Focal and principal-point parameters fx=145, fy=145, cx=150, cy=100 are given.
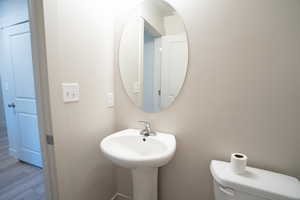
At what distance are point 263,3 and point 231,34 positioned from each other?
224mm

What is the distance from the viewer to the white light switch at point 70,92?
0.92 m

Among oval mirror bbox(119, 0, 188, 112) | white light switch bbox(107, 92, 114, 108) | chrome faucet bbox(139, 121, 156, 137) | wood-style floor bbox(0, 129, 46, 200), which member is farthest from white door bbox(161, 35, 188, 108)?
wood-style floor bbox(0, 129, 46, 200)

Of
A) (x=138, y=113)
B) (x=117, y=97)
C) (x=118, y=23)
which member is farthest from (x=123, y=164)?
(x=118, y=23)

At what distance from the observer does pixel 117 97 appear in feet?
4.51

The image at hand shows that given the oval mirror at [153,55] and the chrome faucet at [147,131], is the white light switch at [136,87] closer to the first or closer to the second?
the oval mirror at [153,55]

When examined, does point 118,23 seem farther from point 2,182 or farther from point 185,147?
point 2,182

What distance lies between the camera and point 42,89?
0.86 m

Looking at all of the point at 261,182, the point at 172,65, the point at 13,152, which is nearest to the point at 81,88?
the point at 172,65

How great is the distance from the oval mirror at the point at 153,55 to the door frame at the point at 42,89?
0.61 metres

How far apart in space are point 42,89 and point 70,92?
0.15m

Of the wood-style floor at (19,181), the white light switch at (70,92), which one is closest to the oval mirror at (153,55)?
the white light switch at (70,92)

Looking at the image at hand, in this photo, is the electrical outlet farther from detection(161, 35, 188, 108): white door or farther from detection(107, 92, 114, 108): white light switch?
detection(161, 35, 188, 108): white door

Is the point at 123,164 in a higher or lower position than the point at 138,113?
lower

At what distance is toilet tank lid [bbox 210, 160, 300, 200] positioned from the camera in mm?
738
